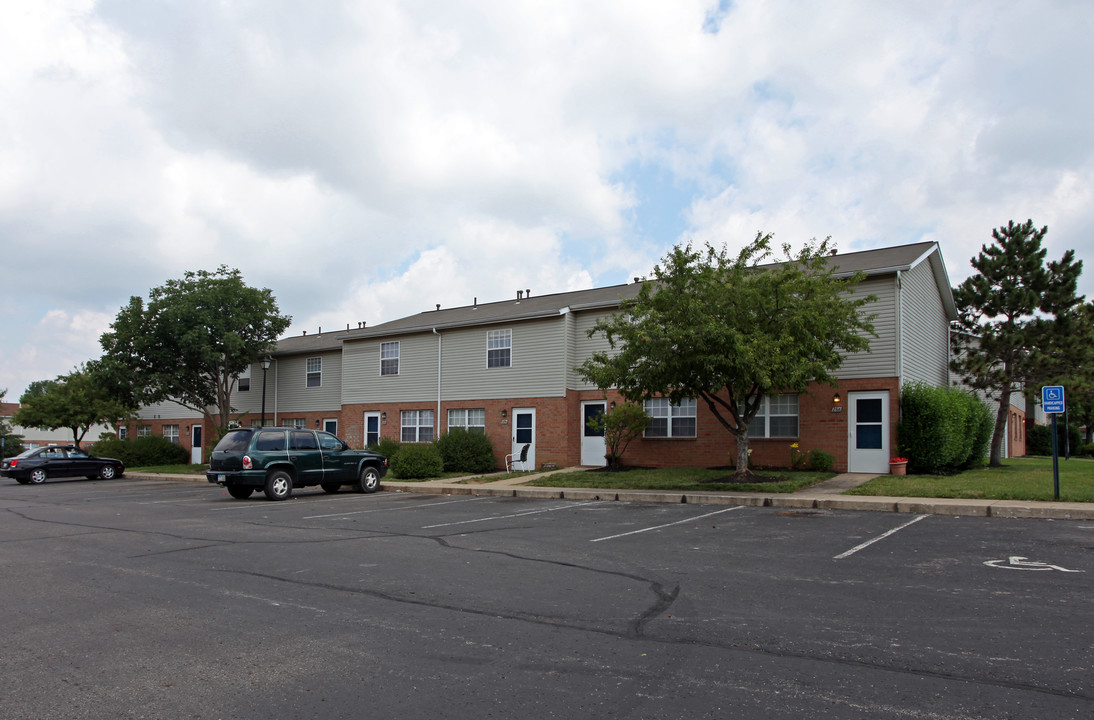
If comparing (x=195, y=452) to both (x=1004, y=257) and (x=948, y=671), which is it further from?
(x=948, y=671)

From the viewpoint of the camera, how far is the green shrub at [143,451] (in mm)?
35219

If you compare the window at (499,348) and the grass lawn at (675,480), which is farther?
the window at (499,348)

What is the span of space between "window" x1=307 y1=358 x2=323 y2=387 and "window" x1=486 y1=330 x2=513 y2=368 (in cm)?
1069

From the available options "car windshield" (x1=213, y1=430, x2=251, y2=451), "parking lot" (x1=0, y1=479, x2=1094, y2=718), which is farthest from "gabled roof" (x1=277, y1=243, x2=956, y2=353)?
"parking lot" (x1=0, y1=479, x2=1094, y2=718)

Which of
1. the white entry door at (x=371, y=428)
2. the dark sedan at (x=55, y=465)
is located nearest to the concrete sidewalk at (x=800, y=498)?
the white entry door at (x=371, y=428)

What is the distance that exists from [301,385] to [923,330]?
26.3 m

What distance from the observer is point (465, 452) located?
82.3ft

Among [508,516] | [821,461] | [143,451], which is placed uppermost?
[821,461]

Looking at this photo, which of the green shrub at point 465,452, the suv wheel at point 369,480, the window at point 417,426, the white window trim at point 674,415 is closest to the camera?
the suv wheel at point 369,480

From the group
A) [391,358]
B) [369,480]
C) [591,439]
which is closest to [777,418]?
[591,439]

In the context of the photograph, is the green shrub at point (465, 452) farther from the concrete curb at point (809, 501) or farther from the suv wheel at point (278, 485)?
the suv wheel at point (278, 485)

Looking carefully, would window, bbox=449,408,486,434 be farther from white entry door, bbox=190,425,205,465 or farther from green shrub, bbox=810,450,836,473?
white entry door, bbox=190,425,205,465

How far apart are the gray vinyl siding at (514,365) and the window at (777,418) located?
6684 mm

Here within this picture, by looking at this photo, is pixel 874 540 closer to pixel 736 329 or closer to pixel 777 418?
pixel 736 329
